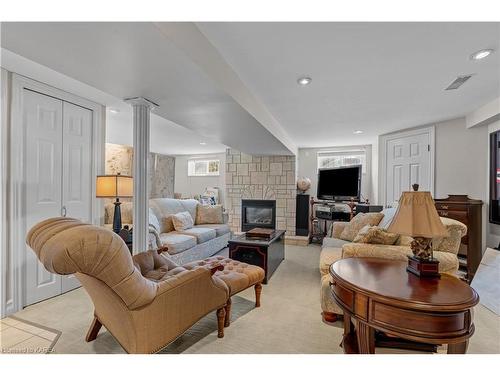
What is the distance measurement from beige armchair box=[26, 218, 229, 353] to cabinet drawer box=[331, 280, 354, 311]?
871 mm

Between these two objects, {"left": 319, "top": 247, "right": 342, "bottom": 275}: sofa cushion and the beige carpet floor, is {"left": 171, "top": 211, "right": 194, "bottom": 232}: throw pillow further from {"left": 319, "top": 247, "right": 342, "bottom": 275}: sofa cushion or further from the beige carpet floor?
{"left": 319, "top": 247, "right": 342, "bottom": 275}: sofa cushion

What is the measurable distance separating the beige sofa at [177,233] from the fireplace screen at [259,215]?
2.92 feet

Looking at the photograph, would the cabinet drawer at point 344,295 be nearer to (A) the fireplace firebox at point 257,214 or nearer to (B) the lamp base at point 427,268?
(B) the lamp base at point 427,268

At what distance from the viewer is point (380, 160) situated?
4816 mm

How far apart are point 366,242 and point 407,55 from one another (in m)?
1.64

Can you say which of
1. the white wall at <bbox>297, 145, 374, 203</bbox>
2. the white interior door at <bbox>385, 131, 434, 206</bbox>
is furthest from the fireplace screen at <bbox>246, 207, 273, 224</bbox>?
the white interior door at <bbox>385, 131, 434, 206</bbox>

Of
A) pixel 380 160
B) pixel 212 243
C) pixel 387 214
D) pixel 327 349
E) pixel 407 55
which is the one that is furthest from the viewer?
pixel 380 160

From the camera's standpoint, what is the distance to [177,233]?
4.06 meters
